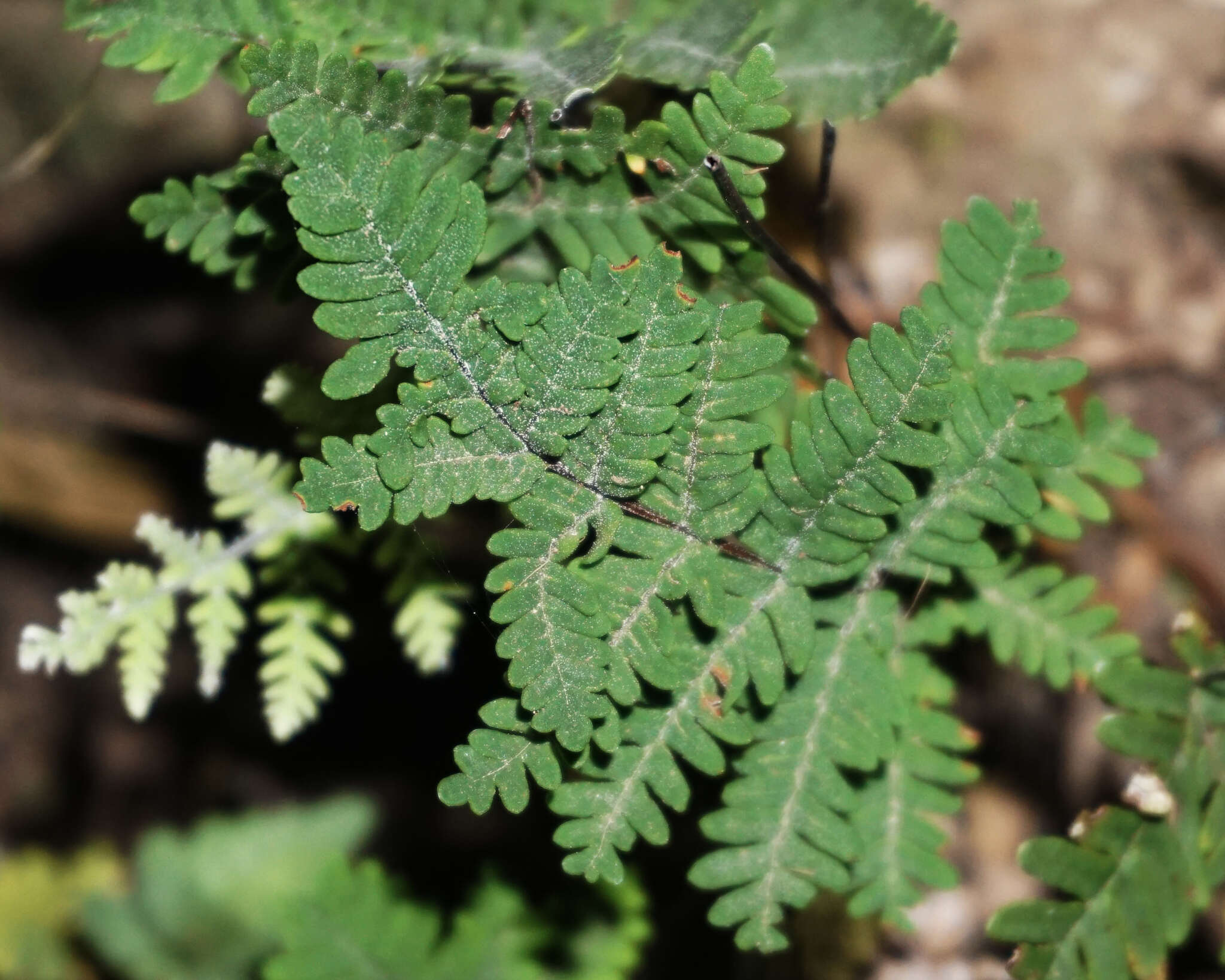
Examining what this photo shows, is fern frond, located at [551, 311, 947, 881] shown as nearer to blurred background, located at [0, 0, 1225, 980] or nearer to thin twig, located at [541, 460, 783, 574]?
thin twig, located at [541, 460, 783, 574]

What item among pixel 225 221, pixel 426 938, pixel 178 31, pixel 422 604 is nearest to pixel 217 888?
pixel 426 938

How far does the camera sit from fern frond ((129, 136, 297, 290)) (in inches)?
69.1

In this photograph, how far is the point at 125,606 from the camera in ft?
7.07

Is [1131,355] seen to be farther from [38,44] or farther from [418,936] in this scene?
[38,44]

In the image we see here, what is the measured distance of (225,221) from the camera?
1.89 metres

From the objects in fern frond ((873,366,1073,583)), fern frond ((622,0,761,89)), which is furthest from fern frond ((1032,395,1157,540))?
fern frond ((622,0,761,89))

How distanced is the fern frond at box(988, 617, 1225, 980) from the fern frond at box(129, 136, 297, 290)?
1.79 metres

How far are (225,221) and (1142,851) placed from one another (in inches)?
83.9

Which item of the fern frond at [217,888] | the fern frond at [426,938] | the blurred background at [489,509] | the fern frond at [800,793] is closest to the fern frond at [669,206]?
the fern frond at [800,793]

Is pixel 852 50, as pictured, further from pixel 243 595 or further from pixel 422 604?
pixel 243 595

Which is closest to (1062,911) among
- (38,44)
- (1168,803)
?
(1168,803)

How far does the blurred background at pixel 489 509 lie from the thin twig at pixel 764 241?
1042 mm

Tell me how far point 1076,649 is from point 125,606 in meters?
2.00

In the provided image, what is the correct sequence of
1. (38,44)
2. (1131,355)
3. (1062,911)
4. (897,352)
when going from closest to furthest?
(897,352)
(1062,911)
(1131,355)
(38,44)
